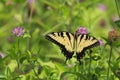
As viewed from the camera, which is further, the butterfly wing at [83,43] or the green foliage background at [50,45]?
the green foliage background at [50,45]

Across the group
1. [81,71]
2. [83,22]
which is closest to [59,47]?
[81,71]

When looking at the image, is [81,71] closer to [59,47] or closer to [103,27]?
[59,47]

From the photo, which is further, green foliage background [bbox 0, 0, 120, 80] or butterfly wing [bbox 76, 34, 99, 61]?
green foliage background [bbox 0, 0, 120, 80]

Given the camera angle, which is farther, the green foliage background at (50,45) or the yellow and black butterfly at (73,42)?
the green foliage background at (50,45)

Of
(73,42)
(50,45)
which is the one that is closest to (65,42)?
(73,42)
